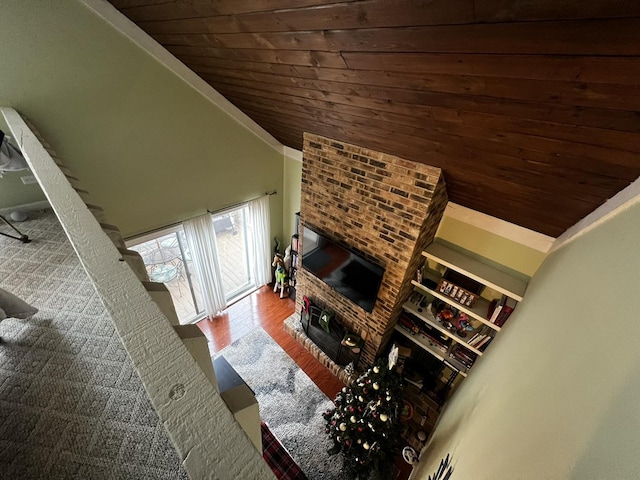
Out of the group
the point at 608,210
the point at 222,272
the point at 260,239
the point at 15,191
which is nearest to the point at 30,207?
the point at 15,191

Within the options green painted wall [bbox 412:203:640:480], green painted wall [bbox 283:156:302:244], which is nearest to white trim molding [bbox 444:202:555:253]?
green painted wall [bbox 412:203:640:480]

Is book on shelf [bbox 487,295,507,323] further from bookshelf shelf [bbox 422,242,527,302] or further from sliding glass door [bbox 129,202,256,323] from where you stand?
sliding glass door [bbox 129,202,256,323]

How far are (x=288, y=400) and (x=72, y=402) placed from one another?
281 cm

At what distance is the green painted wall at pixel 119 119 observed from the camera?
1994 millimetres

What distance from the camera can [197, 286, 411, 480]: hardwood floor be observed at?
353 centimetres

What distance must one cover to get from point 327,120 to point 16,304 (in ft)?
6.92

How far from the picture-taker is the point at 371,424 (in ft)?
7.17

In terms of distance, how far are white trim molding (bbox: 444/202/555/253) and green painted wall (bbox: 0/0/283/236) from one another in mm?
2687

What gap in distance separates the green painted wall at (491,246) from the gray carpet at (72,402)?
264cm

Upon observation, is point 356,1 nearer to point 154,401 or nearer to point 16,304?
point 154,401

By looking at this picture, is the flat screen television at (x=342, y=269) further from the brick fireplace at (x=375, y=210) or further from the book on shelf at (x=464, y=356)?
the book on shelf at (x=464, y=356)

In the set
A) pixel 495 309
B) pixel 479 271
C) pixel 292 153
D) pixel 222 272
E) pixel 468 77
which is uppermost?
pixel 468 77

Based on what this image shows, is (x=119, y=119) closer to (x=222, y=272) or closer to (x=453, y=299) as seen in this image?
(x=222, y=272)

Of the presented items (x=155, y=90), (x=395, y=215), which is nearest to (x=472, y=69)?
(x=395, y=215)
